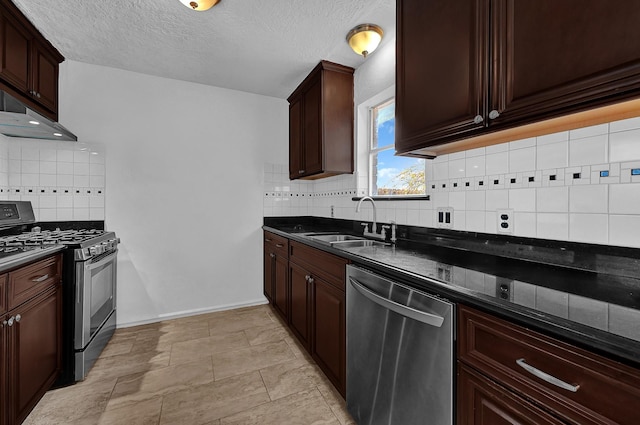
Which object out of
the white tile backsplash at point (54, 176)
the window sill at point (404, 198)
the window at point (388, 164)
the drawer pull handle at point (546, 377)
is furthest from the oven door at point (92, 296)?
the drawer pull handle at point (546, 377)

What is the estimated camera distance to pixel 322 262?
186 cm

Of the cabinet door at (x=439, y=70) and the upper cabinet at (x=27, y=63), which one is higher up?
the upper cabinet at (x=27, y=63)

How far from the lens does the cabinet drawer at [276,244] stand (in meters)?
2.58

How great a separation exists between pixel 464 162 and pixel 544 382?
121 centimetres

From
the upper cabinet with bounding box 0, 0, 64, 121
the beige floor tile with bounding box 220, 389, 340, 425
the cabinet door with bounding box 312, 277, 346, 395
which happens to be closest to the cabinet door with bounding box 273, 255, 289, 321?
the cabinet door with bounding box 312, 277, 346, 395

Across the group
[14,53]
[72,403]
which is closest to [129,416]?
[72,403]

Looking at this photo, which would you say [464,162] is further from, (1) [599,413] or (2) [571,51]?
(1) [599,413]

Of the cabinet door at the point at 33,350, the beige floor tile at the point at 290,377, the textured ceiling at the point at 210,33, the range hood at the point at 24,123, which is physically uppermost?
the textured ceiling at the point at 210,33

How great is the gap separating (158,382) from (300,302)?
1.08 metres

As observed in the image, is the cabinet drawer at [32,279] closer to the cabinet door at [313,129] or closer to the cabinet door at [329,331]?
the cabinet door at [329,331]

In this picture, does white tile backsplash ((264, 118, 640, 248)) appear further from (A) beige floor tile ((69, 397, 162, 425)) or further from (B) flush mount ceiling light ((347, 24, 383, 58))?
(A) beige floor tile ((69, 397, 162, 425))

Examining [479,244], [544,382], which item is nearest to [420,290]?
[544,382]

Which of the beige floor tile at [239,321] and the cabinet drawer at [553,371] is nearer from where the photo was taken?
the cabinet drawer at [553,371]

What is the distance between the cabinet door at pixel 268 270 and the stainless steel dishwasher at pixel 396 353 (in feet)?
5.30
